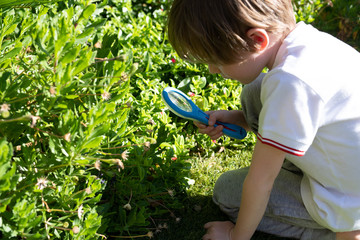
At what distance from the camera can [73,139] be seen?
1.31 m

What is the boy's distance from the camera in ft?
4.84

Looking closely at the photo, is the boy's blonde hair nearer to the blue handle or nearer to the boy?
the boy

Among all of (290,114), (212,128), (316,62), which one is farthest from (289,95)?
(212,128)

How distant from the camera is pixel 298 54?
5.00ft

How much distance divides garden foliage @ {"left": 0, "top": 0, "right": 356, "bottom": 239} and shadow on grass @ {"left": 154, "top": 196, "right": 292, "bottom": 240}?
0.04m

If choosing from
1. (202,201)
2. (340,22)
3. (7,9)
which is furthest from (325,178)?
(340,22)

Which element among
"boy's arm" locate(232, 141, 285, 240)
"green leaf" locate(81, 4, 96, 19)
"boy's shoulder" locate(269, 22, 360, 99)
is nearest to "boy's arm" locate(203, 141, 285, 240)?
"boy's arm" locate(232, 141, 285, 240)

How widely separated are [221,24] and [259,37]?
5.6 inches

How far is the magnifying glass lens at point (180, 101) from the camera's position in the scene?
1.91 metres

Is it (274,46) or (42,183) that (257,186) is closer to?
(274,46)

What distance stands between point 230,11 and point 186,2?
0.16m

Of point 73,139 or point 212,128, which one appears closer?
point 73,139

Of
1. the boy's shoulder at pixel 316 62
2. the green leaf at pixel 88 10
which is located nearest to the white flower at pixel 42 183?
the green leaf at pixel 88 10

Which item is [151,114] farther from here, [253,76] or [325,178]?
[325,178]
